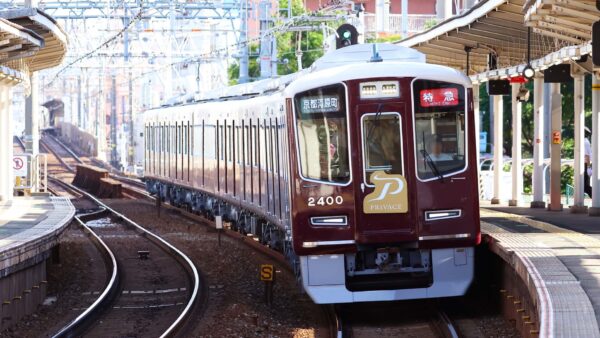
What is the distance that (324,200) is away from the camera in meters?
13.2

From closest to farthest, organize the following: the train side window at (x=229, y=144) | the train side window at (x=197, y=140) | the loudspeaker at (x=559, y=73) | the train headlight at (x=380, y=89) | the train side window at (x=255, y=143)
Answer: the train headlight at (x=380, y=89) < the train side window at (x=255, y=143) < the loudspeaker at (x=559, y=73) < the train side window at (x=229, y=144) < the train side window at (x=197, y=140)

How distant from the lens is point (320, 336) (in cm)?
1277

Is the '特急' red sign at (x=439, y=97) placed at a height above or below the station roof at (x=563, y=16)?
below

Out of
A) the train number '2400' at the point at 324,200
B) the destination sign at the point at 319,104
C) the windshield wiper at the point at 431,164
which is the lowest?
the train number '2400' at the point at 324,200

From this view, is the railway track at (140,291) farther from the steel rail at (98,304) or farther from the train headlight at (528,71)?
the train headlight at (528,71)

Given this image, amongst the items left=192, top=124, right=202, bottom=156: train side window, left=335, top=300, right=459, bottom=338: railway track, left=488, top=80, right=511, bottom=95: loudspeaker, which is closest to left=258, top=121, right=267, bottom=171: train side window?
left=335, top=300, right=459, bottom=338: railway track

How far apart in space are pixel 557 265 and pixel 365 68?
9.71ft

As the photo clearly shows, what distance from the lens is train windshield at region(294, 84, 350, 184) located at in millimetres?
13273

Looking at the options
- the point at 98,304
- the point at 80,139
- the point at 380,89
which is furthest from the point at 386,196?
the point at 80,139

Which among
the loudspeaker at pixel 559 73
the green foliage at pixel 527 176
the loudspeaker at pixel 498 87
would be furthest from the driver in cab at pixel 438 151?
the green foliage at pixel 527 176

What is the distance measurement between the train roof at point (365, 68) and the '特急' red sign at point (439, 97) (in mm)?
128

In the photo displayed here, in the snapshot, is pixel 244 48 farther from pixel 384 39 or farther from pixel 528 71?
pixel 528 71

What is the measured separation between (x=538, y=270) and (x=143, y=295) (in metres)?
Result: 6.83

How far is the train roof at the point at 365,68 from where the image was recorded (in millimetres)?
13328
